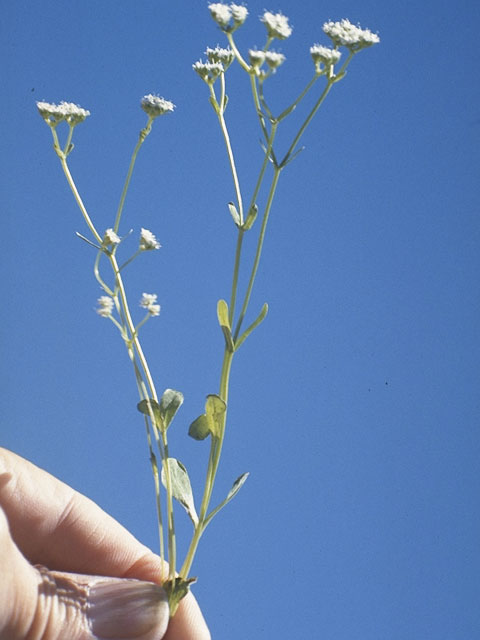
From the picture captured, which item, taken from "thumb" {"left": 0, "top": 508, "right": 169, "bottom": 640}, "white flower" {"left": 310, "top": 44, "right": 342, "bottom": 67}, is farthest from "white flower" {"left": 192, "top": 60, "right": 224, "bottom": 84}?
"thumb" {"left": 0, "top": 508, "right": 169, "bottom": 640}

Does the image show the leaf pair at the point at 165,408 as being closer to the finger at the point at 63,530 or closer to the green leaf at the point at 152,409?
the green leaf at the point at 152,409

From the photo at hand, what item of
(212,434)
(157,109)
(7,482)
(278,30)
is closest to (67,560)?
(7,482)

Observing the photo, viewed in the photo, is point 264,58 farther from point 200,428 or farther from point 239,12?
point 200,428

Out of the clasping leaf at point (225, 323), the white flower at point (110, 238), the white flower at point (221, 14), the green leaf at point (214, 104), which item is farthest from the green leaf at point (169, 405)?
the white flower at point (221, 14)

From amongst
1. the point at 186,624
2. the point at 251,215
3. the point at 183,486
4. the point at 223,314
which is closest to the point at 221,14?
the point at 251,215

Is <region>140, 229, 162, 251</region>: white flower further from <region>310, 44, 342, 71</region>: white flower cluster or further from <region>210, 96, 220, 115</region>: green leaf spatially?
<region>310, 44, 342, 71</region>: white flower cluster
